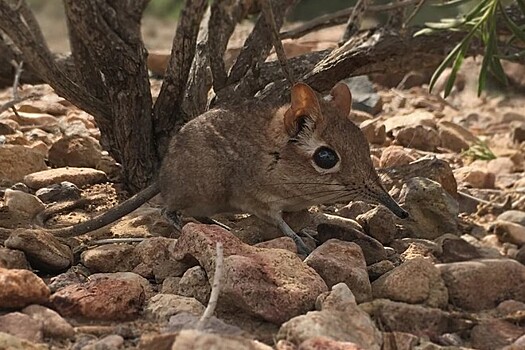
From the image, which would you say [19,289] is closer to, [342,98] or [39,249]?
[39,249]

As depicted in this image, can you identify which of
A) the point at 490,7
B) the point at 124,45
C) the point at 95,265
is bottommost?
the point at 95,265

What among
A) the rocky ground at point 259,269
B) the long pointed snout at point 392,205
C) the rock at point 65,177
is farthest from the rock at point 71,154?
the long pointed snout at point 392,205

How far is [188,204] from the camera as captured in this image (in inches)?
180

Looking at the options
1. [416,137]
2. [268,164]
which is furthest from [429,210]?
[416,137]

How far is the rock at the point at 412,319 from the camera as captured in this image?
319cm

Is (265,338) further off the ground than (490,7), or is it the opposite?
(490,7)

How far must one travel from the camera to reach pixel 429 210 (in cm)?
492

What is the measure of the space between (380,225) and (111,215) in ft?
4.68

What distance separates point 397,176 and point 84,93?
76.3 inches

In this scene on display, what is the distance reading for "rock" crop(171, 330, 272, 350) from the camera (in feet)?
8.21

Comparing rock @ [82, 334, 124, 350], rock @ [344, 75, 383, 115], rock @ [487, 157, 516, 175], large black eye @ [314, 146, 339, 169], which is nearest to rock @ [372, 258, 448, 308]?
large black eye @ [314, 146, 339, 169]

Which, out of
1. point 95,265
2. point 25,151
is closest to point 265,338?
point 95,265

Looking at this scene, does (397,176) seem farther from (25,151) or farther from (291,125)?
(25,151)

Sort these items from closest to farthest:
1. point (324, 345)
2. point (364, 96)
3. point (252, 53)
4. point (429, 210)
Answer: point (324, 345) < point (429, 210) < point (252, 53) < point (364, 96)
